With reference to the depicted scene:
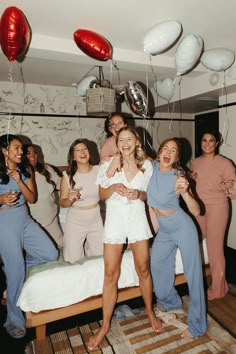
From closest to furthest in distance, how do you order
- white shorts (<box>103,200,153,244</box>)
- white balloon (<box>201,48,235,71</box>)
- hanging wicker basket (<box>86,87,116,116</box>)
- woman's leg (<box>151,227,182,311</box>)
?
white shorts (<box>103,200,153,244</box>) < woman's leg (<box>151,227,182,311</box>) < white balloon (<box>201,48,235,71</box>) < hanging wicker basket (<box>86,87,116,116</box>)

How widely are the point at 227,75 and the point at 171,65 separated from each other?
2.25ft

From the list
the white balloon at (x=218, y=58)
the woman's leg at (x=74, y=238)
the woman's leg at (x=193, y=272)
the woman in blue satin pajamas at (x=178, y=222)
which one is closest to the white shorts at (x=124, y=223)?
the woman in blue satin pajamas at (x=178, y=222)

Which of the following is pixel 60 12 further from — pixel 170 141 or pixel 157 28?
pixel 170 141

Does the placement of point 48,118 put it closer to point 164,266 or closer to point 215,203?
point 215,203

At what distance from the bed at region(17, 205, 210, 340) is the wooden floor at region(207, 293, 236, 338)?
2.82ft

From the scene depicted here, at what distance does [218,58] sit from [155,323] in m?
2.69

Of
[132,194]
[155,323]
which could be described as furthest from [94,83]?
[155,323]

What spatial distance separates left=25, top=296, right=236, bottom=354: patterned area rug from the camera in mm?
2133

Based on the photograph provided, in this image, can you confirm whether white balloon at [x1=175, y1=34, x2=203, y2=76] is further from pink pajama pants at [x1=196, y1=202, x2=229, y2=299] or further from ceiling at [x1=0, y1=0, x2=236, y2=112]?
pink pajama pants at [x1=196, y1=202, x2=229, y2=299]

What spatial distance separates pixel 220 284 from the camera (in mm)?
2795

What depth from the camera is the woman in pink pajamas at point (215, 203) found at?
9.23ft

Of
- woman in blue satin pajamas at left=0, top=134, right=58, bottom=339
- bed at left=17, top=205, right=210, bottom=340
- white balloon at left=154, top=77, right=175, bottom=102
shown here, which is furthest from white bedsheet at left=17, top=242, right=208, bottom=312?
white balloon at left=154, top=77, right=175, bottom=102

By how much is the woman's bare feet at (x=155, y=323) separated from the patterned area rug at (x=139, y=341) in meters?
0.04

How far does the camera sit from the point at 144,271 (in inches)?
88.5
